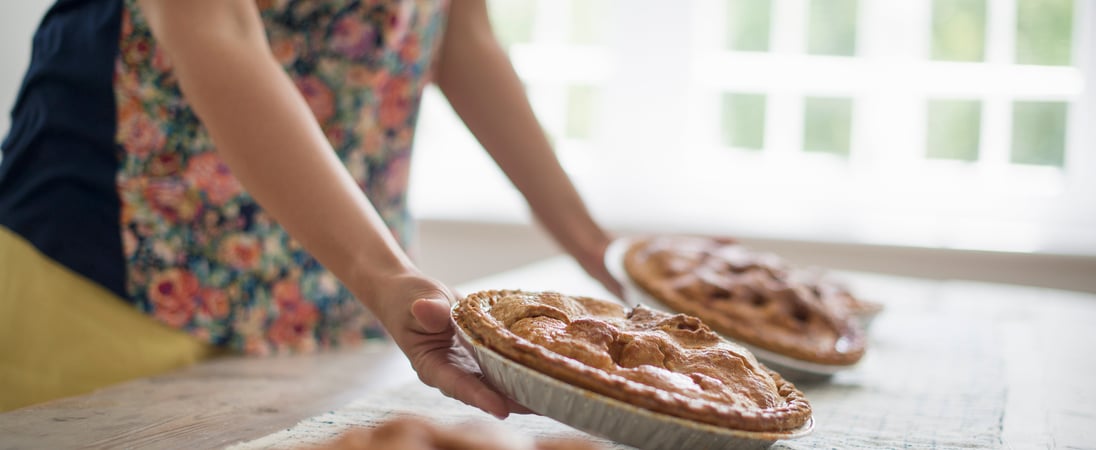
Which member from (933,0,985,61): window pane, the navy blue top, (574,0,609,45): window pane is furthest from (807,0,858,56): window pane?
the navy blue top

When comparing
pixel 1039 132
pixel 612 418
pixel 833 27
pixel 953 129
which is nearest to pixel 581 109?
pixel 833 27

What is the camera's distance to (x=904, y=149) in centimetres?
305

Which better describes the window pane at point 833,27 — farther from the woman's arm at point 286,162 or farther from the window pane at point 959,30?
the woman's arm at point 286,162

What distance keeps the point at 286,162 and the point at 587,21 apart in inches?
102

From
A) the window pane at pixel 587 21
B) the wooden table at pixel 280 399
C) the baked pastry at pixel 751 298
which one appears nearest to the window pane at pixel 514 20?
the window pane at pixel 587 21

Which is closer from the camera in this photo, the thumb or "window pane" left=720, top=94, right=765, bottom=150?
the thumb

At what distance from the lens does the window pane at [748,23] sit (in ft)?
10.3

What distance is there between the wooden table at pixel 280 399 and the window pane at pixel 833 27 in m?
1.63

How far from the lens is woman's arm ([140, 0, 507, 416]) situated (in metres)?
0.81

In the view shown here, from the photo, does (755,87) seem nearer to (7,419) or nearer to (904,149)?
(904,149)

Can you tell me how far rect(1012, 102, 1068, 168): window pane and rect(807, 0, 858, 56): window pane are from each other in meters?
0.55

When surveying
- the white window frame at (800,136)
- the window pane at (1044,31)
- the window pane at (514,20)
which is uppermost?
the window pane at (514,20)

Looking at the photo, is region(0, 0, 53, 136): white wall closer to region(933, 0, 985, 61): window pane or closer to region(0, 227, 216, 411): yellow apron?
region(0, 227, 216, 411): yellow apron

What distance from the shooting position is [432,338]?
2.62ft
